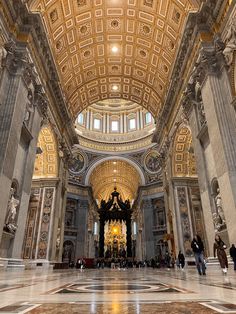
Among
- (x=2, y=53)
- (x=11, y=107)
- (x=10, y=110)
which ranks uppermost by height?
(x=2, y=53)

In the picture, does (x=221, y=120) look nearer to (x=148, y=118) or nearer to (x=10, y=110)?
(x=10, y=110)

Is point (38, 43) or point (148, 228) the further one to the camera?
point (148, 228)

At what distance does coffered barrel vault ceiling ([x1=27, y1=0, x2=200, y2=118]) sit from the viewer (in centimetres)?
1266

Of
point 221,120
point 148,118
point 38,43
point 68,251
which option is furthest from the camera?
point 148,118

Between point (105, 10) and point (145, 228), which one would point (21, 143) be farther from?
point (145, 228)

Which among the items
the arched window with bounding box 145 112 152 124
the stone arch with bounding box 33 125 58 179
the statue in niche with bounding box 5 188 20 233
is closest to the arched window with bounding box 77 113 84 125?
the arched window with bounding box 145 112 152 124

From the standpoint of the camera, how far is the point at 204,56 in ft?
30.1

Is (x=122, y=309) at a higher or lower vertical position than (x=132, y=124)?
lower

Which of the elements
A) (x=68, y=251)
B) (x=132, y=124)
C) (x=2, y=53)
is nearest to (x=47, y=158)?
(x=2, y=53)

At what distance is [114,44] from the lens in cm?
1583

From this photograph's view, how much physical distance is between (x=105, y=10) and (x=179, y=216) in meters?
11.8

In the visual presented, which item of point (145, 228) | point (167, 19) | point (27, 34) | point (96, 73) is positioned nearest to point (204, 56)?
point (167, 19)

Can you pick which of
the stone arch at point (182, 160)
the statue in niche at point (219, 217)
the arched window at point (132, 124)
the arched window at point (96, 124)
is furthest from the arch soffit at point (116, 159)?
the statue in niche at point (219, 217)

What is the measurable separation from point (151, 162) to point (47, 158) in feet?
64.3
